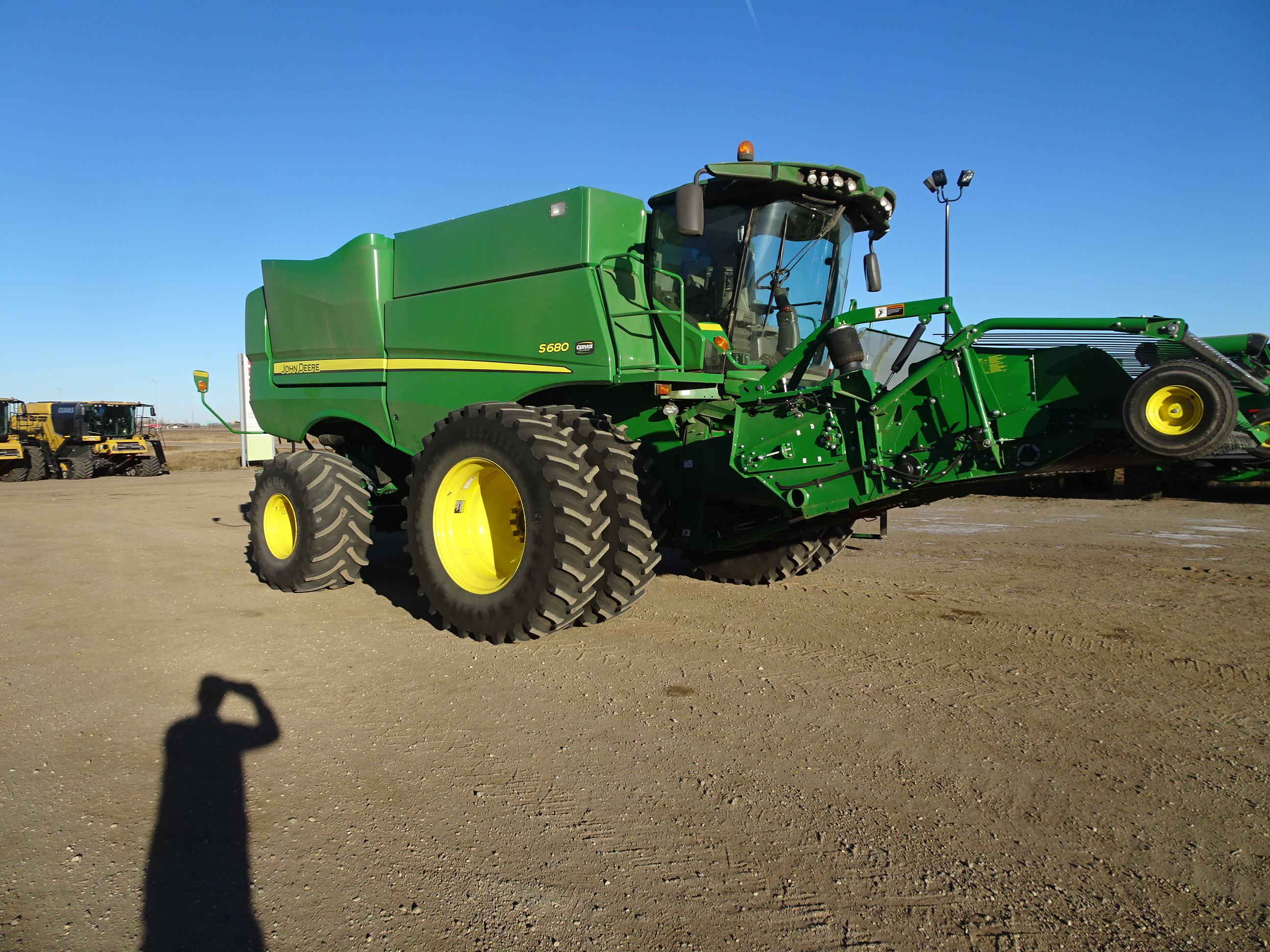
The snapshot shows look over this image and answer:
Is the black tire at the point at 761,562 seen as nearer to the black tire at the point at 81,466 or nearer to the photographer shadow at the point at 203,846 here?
the photographer shadow at the point at 203,846

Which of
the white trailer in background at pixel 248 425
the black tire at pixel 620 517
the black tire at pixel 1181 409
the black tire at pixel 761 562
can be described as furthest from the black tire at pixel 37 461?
the black tire at pixel 1181 409

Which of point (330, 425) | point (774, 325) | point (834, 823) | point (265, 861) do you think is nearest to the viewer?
point (265, 861)

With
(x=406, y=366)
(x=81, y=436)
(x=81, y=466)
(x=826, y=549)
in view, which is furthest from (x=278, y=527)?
(x=81, y=436)

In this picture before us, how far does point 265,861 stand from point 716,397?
3.65 meters

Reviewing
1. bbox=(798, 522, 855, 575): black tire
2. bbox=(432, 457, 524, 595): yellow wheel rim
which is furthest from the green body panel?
bbox=(798, 522, 855, 575): black tire

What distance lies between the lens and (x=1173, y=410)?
11.2 ft

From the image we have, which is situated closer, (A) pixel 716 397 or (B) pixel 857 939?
(B) pixel 857 939

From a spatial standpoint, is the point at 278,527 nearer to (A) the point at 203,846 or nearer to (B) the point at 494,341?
(B) the point at 494,341

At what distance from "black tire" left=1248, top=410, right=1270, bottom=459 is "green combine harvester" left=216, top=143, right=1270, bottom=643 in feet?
0.09

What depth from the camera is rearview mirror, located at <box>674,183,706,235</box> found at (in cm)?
435

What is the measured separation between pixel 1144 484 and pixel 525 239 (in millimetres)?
11834

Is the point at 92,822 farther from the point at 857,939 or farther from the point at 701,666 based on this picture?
the point at 701,666

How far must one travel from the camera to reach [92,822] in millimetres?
2564

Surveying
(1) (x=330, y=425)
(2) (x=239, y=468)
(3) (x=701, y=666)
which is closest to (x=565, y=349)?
(3) (x=701, y=666)
